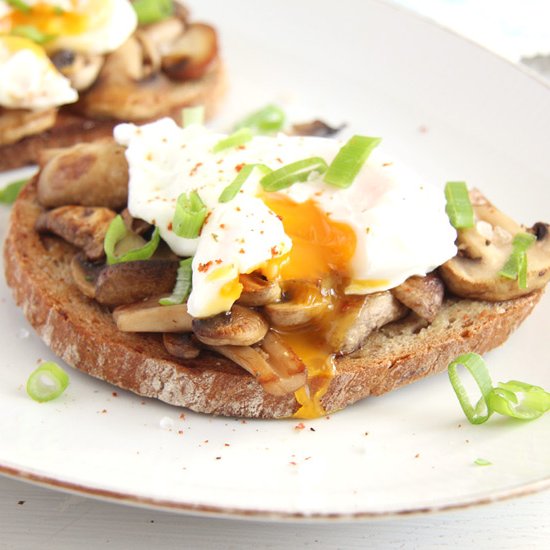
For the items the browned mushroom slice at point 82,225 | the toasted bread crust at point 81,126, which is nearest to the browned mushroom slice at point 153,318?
the browned mushroom slice at point 82,225

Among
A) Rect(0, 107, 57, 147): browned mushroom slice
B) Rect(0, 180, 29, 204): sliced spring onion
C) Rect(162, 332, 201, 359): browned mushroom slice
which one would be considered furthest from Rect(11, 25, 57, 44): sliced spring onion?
Rect(162, 332, 201, 359): browned mushroom slice

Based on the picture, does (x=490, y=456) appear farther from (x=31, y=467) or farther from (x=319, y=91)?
(x=319, y=91)

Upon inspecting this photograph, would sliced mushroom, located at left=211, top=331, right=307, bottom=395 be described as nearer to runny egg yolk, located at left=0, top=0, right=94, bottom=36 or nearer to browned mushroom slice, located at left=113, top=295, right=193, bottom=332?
browned mushroom slice, located at left=113, top=295, right=193, bottom=332

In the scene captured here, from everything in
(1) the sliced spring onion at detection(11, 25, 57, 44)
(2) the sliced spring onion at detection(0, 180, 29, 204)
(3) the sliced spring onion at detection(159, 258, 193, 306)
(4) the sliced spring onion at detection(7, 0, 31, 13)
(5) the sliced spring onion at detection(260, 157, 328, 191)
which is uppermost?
(5) the sliced spring onion at detection(260, 157, 328, 191)

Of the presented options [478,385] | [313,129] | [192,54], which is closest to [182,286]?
[478,385]

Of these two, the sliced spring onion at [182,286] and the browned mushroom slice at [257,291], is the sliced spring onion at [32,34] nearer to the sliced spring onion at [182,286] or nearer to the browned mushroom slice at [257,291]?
the sliced spring onion at [182,286]
